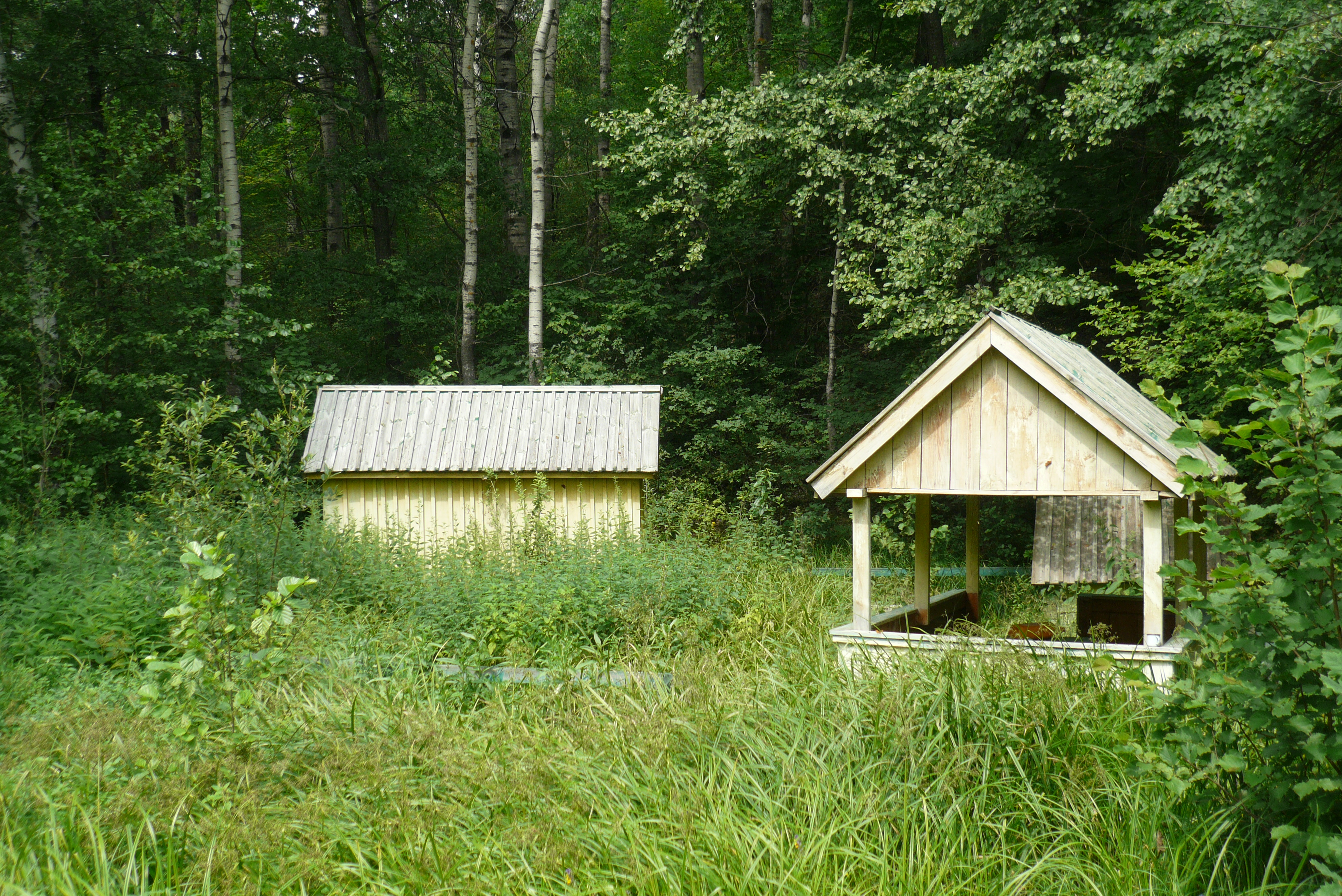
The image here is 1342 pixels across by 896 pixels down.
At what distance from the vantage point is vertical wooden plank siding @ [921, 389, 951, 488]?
6.54 metres

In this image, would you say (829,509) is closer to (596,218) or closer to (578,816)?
(596,218)

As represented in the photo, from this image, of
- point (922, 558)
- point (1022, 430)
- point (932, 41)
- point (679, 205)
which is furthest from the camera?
point (932, 41)

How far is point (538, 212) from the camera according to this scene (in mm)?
16094

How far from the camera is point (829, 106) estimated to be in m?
13.9

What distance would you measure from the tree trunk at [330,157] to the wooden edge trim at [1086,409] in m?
15.2

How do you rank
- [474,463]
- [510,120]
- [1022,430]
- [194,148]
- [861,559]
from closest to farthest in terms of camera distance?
[1022,430] → [861,559] → [474,463] → [510,120] → [194,148]

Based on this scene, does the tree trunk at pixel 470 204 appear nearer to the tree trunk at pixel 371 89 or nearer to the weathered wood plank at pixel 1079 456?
the tree trunk at pixel 371 89

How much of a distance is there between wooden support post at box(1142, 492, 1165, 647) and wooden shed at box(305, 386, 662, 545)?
250 inches

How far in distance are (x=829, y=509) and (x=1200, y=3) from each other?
10.2m

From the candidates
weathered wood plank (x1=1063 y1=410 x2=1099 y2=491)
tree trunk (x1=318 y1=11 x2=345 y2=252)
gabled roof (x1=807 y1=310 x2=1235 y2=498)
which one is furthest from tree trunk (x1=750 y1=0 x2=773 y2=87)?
weathered wood plank (x1=1063 y1=410 x2=1099 y2=491)

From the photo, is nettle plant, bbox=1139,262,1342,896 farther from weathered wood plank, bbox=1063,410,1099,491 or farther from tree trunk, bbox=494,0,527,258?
tree trunk, bbox=494,0,527,258

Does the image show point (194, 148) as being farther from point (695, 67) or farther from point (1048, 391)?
point (1048, 391)

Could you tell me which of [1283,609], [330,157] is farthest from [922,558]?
[330,157]

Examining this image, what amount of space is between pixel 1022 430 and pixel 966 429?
1.26 ft
